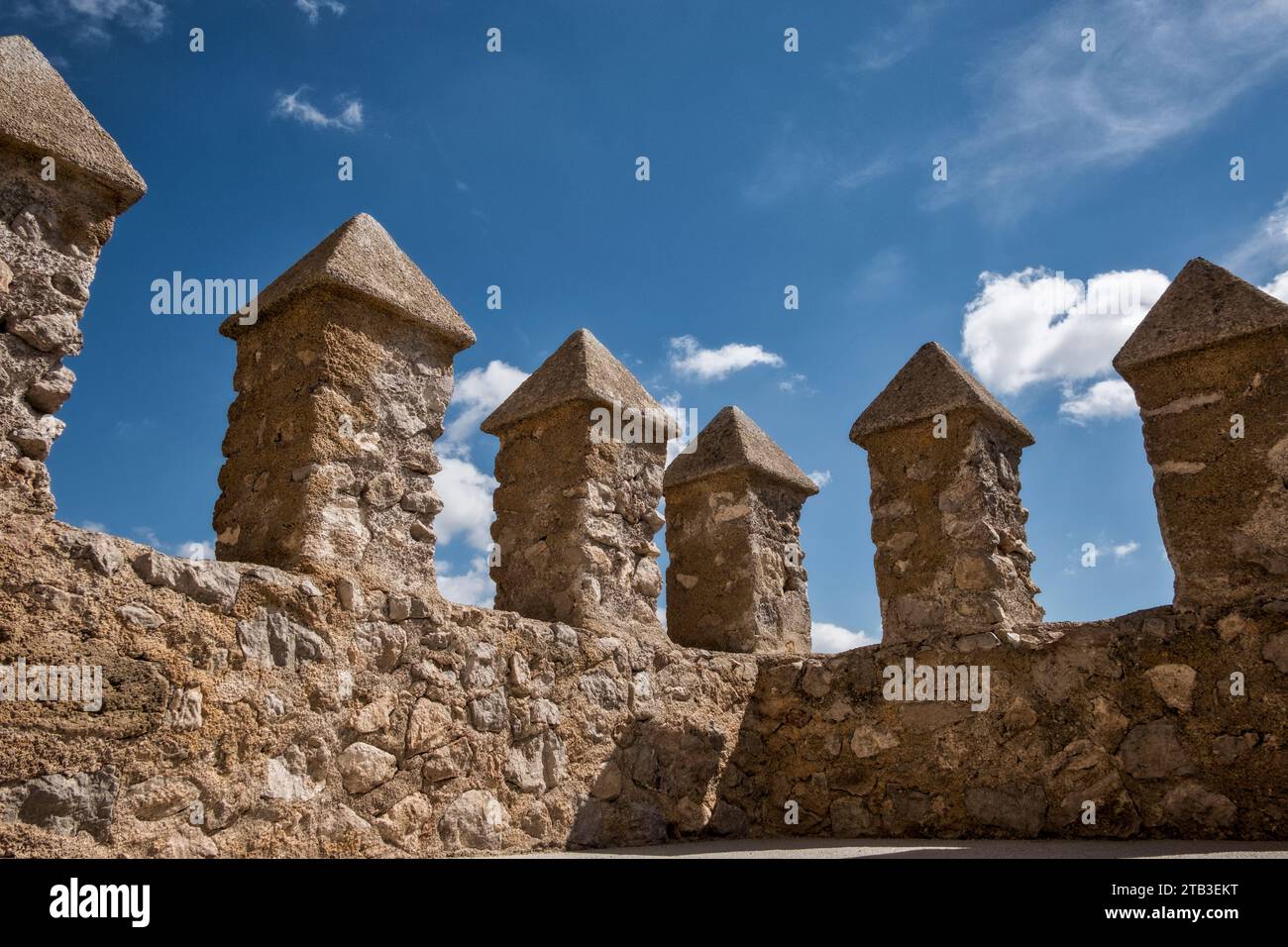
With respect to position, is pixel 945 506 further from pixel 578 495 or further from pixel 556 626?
pixel 556 626

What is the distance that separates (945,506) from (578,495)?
236 cm

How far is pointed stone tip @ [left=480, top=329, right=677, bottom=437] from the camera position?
5988 millimetres

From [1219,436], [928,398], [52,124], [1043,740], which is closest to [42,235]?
[52,124]

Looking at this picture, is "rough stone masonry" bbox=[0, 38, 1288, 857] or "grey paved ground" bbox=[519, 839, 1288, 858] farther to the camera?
"grey paved ground" bbox=[519, 839, 1288, 858]

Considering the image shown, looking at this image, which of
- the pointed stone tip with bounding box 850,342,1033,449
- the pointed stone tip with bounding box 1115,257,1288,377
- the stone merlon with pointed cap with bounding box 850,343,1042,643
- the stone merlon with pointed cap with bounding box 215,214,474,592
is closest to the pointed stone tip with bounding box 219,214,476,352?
the stone merlon with pointed cap with bounding box 215,214,474,592

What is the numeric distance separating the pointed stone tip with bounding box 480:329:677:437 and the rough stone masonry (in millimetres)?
30

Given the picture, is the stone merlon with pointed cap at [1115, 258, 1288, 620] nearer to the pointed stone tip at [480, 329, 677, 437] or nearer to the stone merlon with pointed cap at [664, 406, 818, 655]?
the stone merlon with pointed cap at [664, 406, 818, 655]

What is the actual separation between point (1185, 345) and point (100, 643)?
5.48m

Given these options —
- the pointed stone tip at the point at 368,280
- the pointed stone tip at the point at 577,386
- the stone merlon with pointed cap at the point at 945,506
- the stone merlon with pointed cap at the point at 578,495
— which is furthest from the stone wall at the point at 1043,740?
the pointed stone tip at the point at 368,280

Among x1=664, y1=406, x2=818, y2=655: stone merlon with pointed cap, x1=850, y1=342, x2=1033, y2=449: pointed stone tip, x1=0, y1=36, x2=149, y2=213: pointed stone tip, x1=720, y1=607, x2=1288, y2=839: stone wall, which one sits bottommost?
x1=720, y1=607, x2=1288, y2=839: stone wall

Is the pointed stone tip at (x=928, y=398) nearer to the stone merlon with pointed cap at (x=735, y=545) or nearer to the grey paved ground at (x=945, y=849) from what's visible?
the stone merlon with pointed cap at (x=735, y=545)

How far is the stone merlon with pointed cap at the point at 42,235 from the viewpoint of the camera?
372cm

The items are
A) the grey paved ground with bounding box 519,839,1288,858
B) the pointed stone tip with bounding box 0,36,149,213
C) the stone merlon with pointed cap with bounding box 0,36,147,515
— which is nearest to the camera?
the stone merlon with pointed cap with bounding box 0,36,147,515
